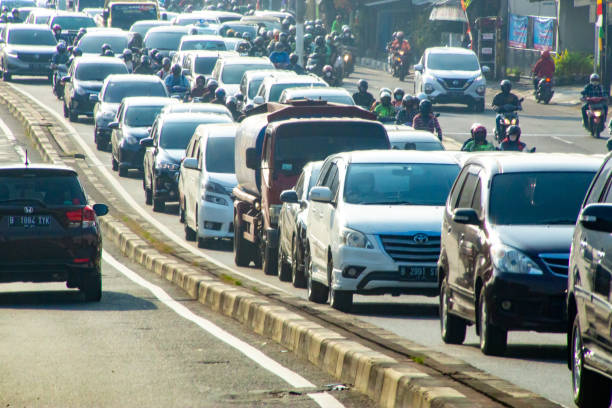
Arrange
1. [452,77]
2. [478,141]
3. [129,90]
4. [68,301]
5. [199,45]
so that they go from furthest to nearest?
1. [199,45]
2. [452,77]
3. [129,90]
4. [478,141]
5. [68,301]

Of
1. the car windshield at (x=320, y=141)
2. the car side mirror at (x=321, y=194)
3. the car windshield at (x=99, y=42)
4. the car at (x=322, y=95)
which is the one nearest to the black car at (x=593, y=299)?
the car side mirror at (x=321, y=194)

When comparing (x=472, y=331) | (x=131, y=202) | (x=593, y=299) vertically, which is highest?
(x=593, y=299)

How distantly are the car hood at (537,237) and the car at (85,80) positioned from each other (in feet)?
102

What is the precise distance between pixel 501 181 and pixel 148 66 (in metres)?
34.2

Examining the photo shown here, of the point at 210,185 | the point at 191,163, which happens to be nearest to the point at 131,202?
the point at 191,163

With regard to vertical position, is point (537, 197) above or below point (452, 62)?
above

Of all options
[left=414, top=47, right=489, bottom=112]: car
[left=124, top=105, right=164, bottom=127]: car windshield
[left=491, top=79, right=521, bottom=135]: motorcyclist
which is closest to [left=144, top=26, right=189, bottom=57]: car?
[left=414, top=47, right=489, bottom=112]: car

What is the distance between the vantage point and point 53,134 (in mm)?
38969

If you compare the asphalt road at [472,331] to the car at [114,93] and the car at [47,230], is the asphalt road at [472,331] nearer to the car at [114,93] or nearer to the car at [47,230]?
the car at [114,93]

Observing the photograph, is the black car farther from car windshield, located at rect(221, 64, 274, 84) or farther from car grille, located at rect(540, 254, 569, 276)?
car windshield, located at rect(221, 64, 274, 84)

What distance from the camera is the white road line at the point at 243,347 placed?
30.9ft

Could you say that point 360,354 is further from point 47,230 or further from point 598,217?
point 47,230

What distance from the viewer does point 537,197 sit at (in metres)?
11.6

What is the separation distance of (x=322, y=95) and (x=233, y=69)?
35.6 ft
